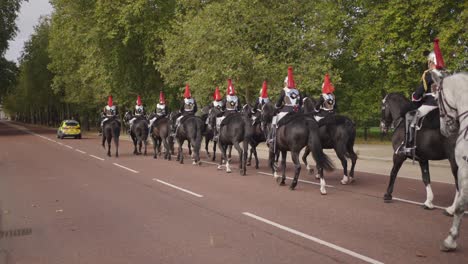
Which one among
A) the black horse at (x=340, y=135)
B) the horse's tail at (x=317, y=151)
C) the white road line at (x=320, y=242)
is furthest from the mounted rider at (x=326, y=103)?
the white road line at (x=320, y=242)

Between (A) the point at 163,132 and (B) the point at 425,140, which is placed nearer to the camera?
(B) the point at 425,140

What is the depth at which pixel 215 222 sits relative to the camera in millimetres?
7801

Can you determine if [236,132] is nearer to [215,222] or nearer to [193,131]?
[193,131]

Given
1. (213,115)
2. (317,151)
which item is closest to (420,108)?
(317,151)

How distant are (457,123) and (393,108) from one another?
129 inches

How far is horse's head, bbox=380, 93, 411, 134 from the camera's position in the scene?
9.51m

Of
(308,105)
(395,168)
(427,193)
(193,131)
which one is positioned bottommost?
(427,193)

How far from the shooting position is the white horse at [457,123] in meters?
5.77

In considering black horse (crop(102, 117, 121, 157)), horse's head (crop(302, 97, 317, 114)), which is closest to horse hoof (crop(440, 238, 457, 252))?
horse's head (crop(302, 97, 317, 114))

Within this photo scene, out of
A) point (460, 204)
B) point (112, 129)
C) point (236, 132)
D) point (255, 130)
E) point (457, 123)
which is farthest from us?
point (112, 129)

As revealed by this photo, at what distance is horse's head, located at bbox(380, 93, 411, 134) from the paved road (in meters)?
1.68

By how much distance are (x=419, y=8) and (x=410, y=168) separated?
1211 cm

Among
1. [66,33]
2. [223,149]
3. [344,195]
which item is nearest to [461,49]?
[223,149]

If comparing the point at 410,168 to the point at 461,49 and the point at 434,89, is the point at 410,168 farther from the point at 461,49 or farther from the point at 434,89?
the point at 461,49
